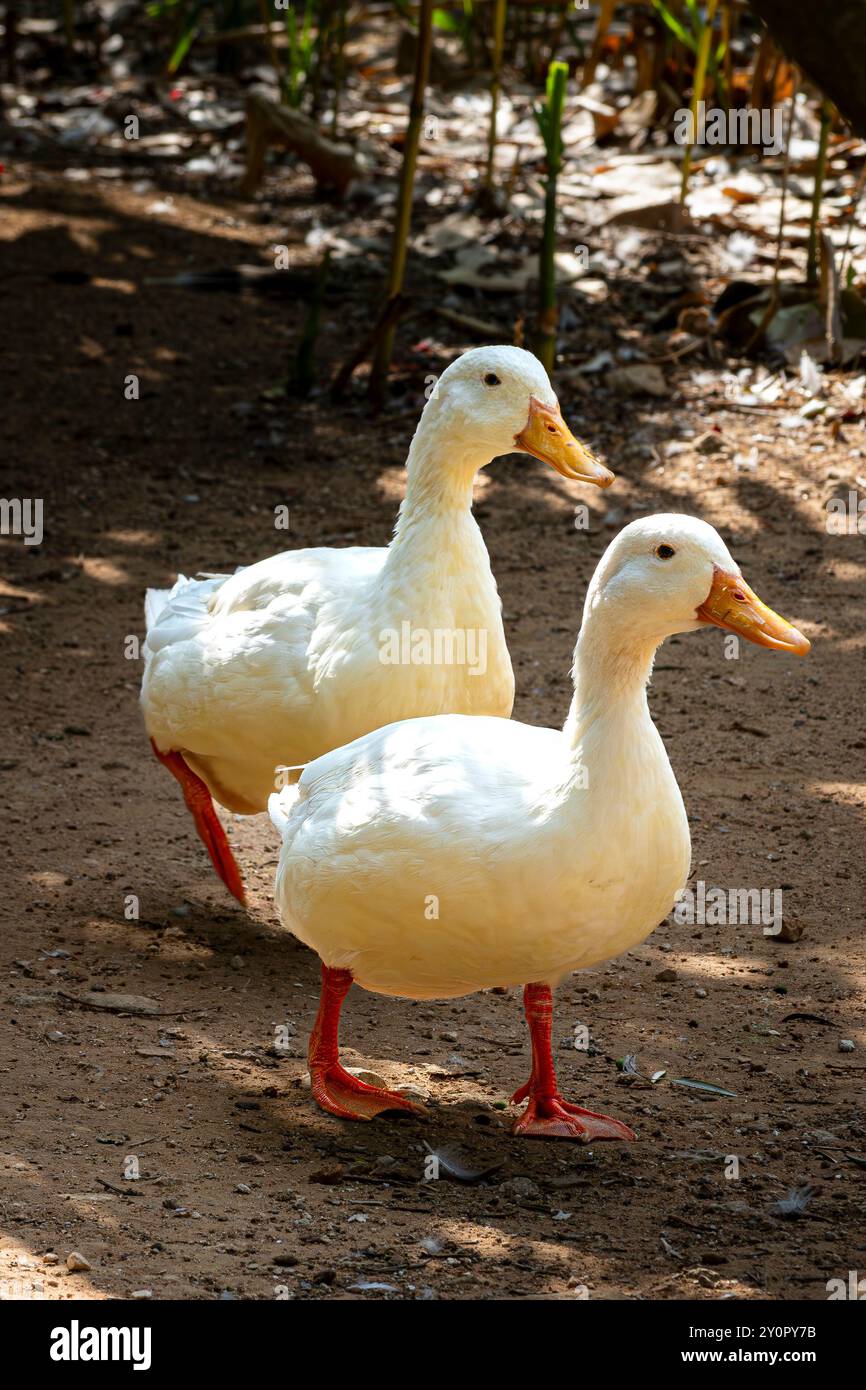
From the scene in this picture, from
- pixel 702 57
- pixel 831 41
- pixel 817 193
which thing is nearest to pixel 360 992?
pixel 831 41

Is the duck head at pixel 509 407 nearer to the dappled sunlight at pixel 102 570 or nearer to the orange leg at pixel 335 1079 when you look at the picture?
the orange leg at pixel 335 1079

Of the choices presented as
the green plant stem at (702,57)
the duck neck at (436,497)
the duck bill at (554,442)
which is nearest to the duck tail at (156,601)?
the duck neck at (436,497)

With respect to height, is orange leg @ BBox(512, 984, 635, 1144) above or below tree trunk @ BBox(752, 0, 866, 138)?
below

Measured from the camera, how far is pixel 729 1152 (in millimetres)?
4090

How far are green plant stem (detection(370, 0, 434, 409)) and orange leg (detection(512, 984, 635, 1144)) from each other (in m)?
5.49

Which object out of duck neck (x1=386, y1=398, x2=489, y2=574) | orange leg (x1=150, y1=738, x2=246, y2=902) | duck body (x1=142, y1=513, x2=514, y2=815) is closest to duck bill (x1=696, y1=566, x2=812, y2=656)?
duck body (x1=142, y1=513, x2=514, y2=815)

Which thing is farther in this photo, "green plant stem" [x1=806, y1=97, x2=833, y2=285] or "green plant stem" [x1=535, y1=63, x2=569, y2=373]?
"green plant stem" [x1=806, y1=97, x2=833, y2=285]

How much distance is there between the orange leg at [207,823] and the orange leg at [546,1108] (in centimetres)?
156

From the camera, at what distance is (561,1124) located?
4.16 metres

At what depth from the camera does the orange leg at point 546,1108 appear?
4.16 m

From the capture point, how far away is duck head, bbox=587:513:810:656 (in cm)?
379

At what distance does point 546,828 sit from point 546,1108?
34.3 inches

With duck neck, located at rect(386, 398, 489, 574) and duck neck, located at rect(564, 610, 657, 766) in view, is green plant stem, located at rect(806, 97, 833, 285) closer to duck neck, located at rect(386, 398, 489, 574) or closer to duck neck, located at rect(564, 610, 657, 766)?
duck neck, located at rect(386, 398, 489, 574)

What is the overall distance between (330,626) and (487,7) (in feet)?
32.8
